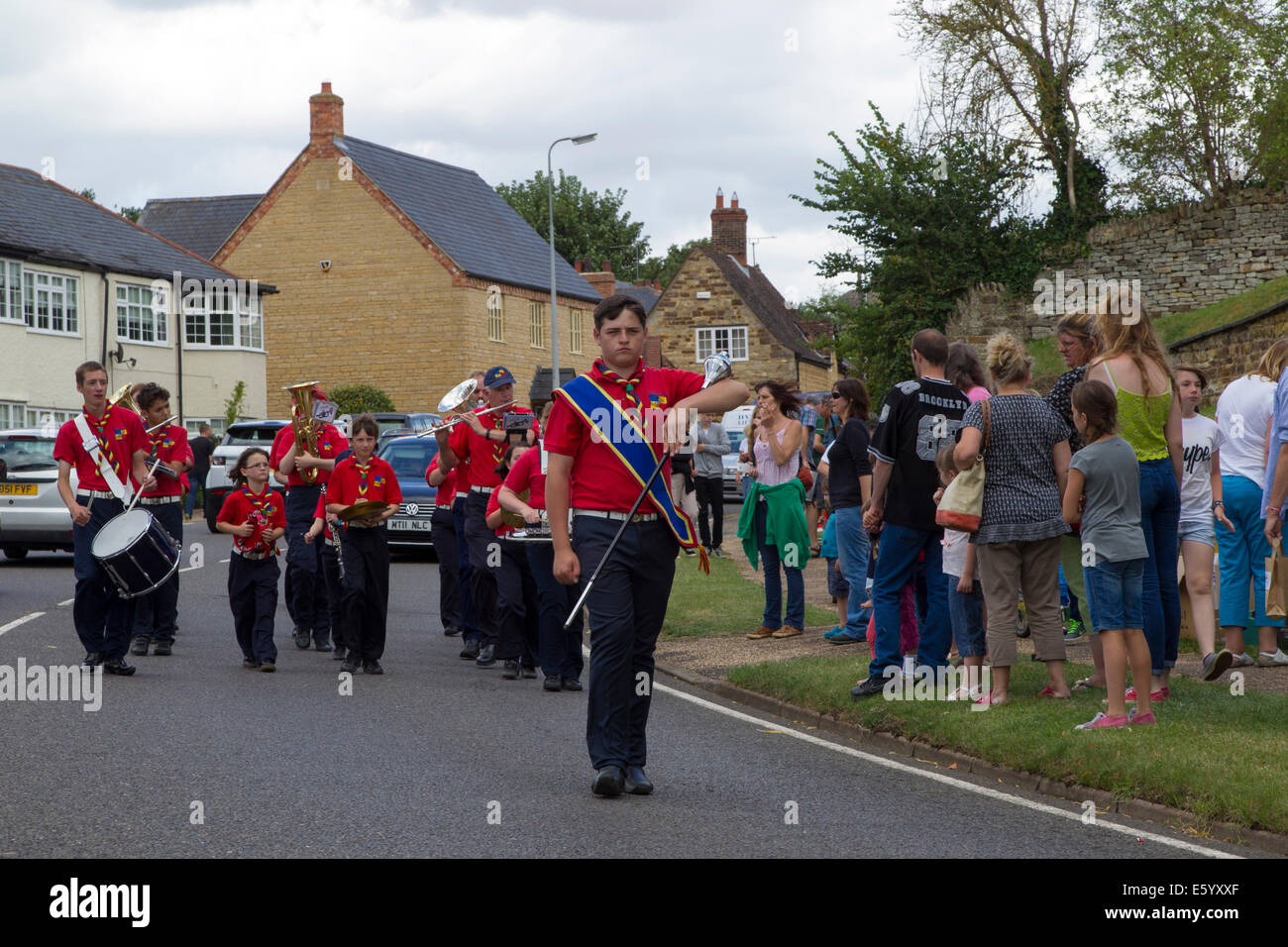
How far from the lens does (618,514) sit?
698cm

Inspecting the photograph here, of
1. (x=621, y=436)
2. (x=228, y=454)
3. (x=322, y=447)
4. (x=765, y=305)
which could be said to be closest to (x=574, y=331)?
(x=765, y=305)

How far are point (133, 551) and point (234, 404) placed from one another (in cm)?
3498

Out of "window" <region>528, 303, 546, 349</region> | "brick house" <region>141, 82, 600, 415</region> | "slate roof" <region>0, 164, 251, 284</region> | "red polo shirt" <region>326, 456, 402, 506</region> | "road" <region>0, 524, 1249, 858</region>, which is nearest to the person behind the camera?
"road" <region>0, 524, 1249, 858</region>

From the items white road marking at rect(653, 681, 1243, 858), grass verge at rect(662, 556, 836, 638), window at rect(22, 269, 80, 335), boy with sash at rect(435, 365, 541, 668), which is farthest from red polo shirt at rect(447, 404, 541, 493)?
window at rect(22, 269, 80, 335)

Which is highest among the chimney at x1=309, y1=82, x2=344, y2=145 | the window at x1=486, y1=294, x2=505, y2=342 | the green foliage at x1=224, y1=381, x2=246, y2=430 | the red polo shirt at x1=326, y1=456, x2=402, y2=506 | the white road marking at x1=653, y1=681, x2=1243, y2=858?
the chimney at x1=309, y1=82, x2=344, y2=145

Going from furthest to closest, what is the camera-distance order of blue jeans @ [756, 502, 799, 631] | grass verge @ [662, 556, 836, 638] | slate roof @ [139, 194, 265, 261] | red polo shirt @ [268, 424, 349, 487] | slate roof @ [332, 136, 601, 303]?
slate roof @ [139, 194, 265, 261], slate roof @ [332, 136, 601, 303], grass verge @ [662, 556, 836, 638], red polo shirt @ [268, 424, 349, 487], blue jeans @ [756, 502, 799, 631]

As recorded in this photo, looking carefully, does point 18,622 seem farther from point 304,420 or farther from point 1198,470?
point 1198,470

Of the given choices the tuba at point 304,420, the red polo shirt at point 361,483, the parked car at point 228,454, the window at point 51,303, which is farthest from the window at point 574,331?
the red polo shirt at point 361,483

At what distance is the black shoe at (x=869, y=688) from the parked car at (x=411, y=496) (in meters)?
11.6

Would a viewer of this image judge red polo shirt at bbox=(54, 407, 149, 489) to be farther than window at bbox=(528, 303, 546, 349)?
No

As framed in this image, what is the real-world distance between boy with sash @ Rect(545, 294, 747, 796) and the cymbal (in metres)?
4.12

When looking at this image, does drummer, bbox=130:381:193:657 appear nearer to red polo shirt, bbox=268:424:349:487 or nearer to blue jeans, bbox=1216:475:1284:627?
red polo shirt, bbox=268:424:349:487

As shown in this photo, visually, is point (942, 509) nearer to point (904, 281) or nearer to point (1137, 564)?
point (1137, 564)

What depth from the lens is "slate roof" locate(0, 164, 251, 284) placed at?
39875 mm
